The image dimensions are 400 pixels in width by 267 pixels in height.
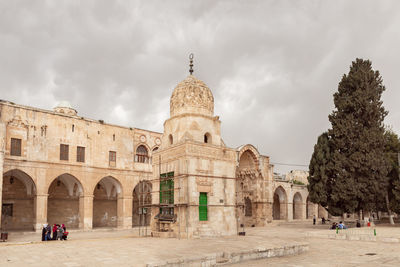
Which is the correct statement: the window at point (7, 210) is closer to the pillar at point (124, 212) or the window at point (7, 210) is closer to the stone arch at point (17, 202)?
the stone arch at point (17, 202)

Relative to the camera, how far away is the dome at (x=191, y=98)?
1795cm

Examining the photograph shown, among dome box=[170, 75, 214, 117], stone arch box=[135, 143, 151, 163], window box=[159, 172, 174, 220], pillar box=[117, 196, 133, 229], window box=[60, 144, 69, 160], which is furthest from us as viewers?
stone arch box=[135, 143, 151, 163]

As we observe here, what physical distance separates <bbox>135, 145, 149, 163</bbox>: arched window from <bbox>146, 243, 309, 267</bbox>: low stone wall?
1973 centimetres

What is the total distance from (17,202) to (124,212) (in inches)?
322

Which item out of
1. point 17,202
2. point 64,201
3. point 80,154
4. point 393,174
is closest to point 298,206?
point 393,174

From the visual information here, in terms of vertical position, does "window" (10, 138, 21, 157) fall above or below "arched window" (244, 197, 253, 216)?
above

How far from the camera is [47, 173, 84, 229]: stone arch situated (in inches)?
1067

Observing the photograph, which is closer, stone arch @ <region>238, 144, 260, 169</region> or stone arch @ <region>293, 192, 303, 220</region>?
stone arch @ <region>238, 144, 260, 169</region>

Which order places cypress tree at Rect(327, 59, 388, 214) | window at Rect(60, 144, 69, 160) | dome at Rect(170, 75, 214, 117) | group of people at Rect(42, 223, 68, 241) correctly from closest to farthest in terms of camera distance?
group of people at Rect(42, 223, 68, 241), dome at Rect(170, 75, 214, 117), cypress tree at Rect(327, 59, 388, 214), window at Rect(60, 144, 69, 160)

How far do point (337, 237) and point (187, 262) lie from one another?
10851mm

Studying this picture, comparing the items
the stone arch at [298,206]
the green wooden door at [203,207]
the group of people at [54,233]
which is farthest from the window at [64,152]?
the stone arch at [298,206]

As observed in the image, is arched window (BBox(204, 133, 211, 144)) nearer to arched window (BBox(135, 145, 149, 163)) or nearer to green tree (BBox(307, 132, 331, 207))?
green tree (BBox(307, 132, 331, 207))

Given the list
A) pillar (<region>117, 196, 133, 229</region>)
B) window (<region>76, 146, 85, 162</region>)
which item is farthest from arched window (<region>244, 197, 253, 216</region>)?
window (<region>76, 146, 85, 162</region>)

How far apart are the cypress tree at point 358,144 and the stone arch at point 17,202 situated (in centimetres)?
2236
